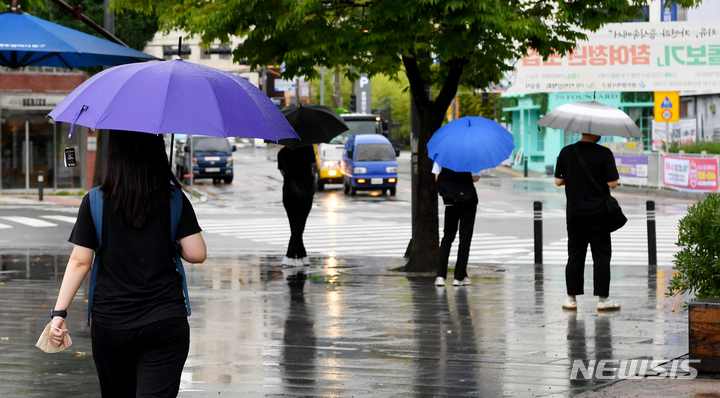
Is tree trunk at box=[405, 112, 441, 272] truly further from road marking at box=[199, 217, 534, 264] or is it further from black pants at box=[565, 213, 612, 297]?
black pants at box=[565, 213, 612, 297]

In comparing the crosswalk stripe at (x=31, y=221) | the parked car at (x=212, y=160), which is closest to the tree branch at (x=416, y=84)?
the crosswalk stripe at (x=31, y=221)

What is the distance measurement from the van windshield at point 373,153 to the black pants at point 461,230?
24.0 metres

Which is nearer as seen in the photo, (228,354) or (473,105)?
(228,354)

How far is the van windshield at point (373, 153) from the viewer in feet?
116

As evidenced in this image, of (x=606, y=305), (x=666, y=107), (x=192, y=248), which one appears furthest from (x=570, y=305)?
(x=666, y=107)

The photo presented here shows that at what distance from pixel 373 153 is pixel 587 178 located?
86.6 ft

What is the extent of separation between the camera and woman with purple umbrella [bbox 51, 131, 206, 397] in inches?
157

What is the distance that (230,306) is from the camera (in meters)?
9.92

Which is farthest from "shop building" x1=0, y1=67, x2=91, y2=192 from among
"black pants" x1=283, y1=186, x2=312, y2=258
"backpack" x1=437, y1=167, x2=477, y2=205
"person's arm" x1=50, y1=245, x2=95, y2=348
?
"person's arm" x1=50, y1=245, x2=95, y2=348

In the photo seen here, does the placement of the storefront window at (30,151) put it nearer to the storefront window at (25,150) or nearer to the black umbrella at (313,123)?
the storefront window at (25,150)

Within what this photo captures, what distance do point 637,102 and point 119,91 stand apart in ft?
166

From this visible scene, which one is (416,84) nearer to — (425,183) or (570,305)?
(425,183)

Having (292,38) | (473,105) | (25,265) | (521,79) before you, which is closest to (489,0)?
(292,38)

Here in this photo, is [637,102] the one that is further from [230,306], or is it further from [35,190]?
A: [230,306]
